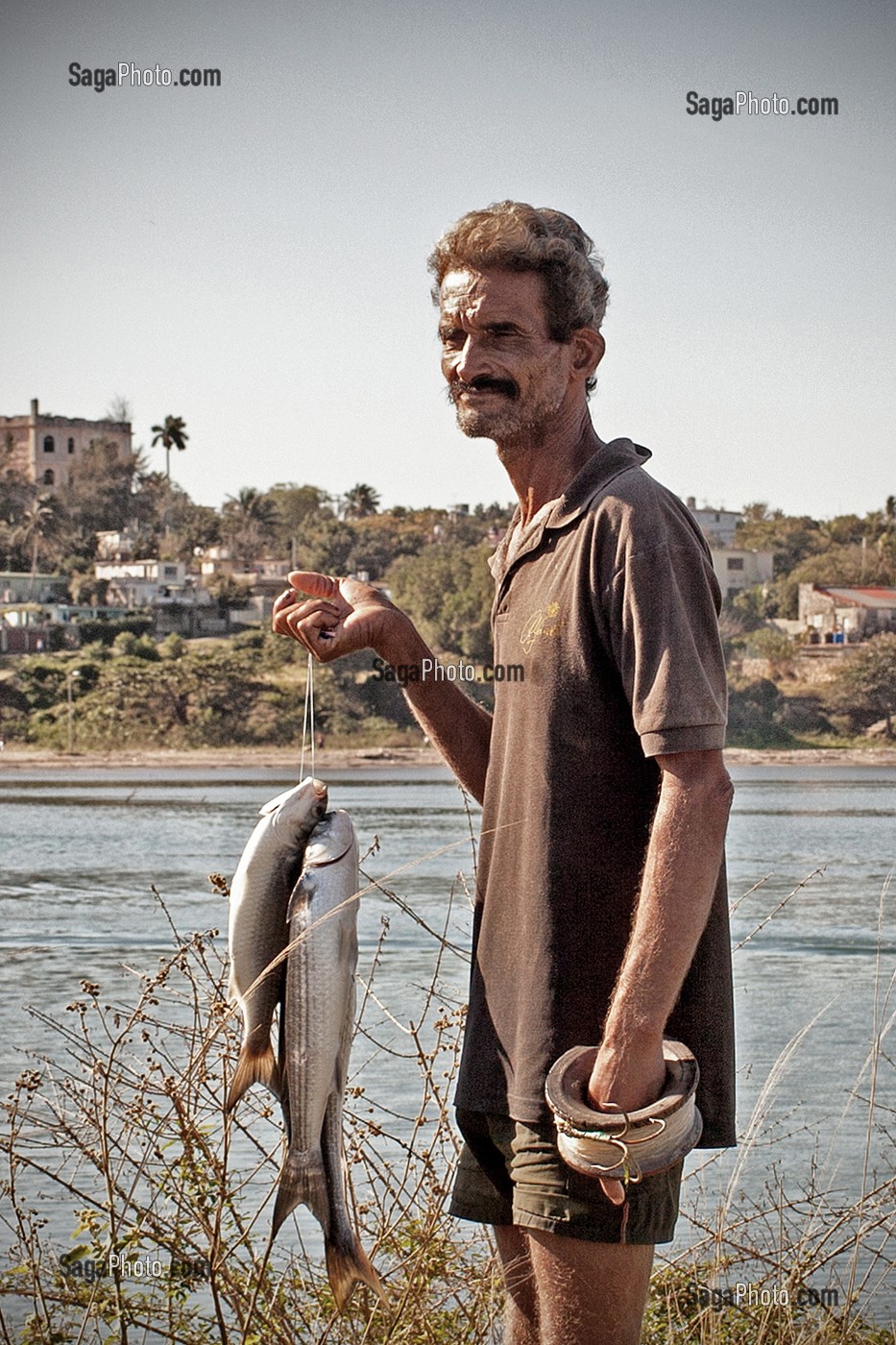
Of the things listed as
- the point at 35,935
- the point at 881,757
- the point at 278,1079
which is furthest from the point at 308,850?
the point at 881,757

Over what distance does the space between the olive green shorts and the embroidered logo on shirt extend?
2.03 ft

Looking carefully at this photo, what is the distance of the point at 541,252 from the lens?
2373 millimetres

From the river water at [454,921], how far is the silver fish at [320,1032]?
0.13 m

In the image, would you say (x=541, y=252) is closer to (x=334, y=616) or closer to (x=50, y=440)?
(x=334, y=616)

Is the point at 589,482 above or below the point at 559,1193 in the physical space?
above

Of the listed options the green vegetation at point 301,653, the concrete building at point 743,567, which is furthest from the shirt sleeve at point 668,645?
the concrete building at point 743,567

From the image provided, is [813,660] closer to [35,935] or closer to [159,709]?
[159,709]

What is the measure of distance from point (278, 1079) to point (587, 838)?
0.53m

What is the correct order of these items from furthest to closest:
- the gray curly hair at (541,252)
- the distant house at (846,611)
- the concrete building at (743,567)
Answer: the concrete building at (743,567)
the distant house at (846,611)
the gray curly hair at (541,252)

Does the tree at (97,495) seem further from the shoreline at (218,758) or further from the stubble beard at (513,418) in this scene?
the stubble beard at (513,418)

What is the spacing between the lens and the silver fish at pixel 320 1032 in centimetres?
222

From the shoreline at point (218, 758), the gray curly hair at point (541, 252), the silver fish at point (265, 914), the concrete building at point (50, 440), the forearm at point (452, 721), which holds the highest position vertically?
the concrete building at point (50, 440)

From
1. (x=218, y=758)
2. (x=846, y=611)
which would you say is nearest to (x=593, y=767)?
(x=218, y=758)

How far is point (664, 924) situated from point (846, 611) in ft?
239
